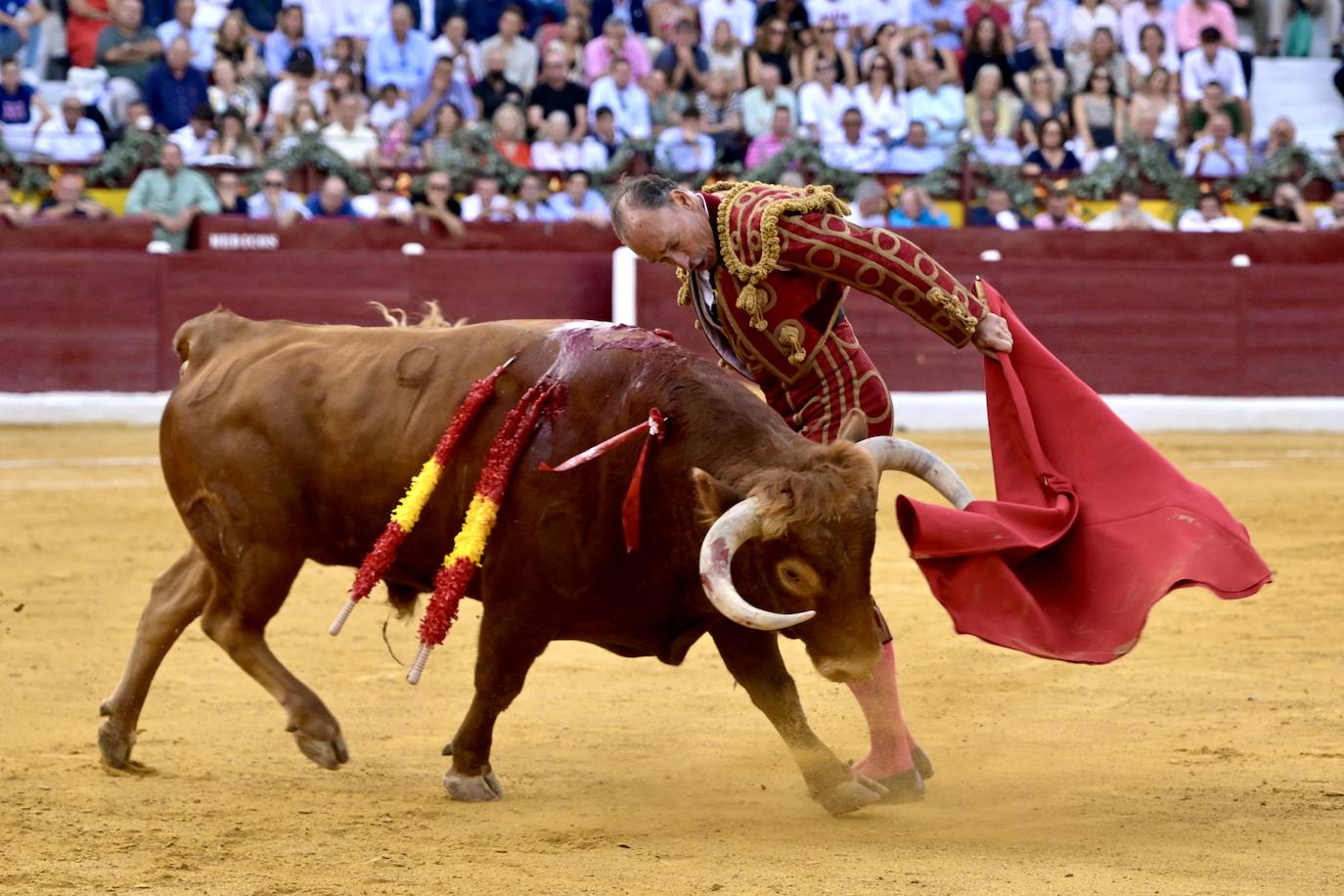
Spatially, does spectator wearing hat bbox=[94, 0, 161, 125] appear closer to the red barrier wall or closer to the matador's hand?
the red barrier wall

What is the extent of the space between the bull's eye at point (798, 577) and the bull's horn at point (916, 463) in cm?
24

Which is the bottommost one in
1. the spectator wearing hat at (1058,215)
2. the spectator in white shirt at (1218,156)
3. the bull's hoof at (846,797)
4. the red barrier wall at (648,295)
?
the red barrier wall at (648,295)

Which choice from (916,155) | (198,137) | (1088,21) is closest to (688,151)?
(916,155)

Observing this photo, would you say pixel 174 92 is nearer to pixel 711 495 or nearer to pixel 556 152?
pixel 556 152

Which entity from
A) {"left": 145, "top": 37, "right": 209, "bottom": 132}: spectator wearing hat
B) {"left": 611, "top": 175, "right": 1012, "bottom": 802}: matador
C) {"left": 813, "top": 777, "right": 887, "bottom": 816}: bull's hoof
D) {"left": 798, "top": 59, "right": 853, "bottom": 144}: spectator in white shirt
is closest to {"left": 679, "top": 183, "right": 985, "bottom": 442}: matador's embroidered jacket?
{"left": 611, "top": 175, "right": 1012, "bottom": 802}: matador

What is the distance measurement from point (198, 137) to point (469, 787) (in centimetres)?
765

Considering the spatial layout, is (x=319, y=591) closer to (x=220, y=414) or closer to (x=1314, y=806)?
(x=220, y=414)

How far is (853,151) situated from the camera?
11.0m

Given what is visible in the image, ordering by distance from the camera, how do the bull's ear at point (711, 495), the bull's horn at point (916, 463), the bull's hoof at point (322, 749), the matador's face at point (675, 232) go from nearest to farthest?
the bull's ear at point (711, 495), the bull's horn at point (916, 463), the matador's face at point (675, 232), the bull's hoof at point (322, 749)

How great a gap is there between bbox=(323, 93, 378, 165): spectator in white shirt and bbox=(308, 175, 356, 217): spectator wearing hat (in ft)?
0.52

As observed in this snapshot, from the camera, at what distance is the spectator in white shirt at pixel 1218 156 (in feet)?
37.6

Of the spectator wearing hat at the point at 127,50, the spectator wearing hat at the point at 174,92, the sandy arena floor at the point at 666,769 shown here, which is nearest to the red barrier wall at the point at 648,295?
the spectator wearing hat at the point at 174,92

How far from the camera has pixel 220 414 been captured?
3.86m

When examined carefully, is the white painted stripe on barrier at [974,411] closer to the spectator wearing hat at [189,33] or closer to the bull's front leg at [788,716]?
the spectator wearing hat at [189,33]
